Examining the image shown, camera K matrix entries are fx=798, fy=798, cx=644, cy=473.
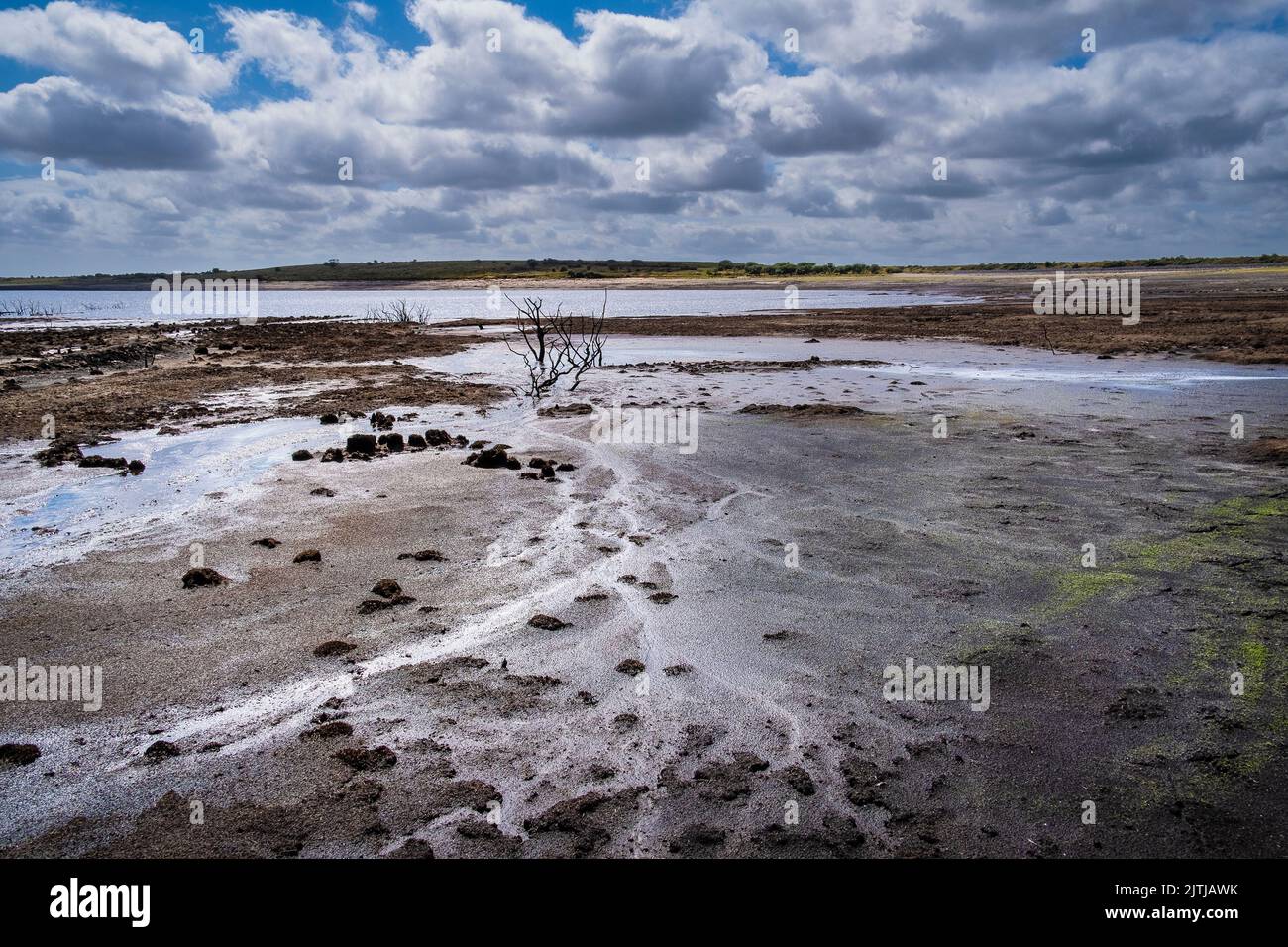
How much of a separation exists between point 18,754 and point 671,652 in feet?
13.4

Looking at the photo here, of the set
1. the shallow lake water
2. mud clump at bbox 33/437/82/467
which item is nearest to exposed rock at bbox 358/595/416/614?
mud clump at bbox 33/437/82/467

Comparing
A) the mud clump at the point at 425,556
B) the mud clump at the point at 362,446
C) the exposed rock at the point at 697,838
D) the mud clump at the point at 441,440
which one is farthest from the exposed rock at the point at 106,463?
the exposed rock at the point at 697,838

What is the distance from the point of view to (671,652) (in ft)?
19.7

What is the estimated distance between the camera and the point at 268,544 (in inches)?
323

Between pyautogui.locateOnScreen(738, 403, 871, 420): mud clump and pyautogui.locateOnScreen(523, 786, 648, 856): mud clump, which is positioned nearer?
pyautogui.locateOnScreen(523, 786, 648, 856): mud clump

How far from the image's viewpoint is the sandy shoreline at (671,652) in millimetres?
4039

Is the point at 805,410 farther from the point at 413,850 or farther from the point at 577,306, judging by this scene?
the point at 577,306

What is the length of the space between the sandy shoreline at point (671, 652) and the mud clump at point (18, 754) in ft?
0.18

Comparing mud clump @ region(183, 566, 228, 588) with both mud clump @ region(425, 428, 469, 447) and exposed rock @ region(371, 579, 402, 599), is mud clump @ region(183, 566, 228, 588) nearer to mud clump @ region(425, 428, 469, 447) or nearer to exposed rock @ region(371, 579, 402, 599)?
exposed rock @ region(371, 579, 402, 599)

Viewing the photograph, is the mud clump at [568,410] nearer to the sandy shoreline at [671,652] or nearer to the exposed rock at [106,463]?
the sandy shoreline at [671,652]

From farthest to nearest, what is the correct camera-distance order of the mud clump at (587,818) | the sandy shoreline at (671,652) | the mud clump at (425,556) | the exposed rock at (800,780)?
the mud clump at (425,556) < the exposed rock at (800,780) < the sandy shoreline at (671,652) < the mud clump at (587,818)

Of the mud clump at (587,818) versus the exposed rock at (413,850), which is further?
the mud clump at (587,818)

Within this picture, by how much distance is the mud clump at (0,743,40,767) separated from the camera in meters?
4.56

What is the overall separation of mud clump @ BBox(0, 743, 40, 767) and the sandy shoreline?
0.18ft
